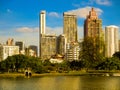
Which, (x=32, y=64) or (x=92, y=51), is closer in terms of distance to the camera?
(x=32, y=64)

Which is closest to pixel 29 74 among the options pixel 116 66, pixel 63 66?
pixel 116 66

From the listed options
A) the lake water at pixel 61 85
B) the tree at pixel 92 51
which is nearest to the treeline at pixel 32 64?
the tree at pixel 92 51

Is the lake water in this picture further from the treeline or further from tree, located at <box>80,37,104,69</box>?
tree, located at <box>80,37,104,69</box>

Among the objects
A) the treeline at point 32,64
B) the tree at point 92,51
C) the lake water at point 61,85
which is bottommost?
the lake water at point 61,85

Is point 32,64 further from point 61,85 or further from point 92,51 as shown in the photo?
point 61,85

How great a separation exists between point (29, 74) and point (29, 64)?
44.9 feet

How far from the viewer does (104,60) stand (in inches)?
4077

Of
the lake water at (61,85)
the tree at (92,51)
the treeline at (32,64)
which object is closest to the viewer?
the lake water at (61,85)

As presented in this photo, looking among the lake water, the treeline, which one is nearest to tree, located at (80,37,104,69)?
the treeline

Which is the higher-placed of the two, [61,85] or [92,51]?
[92,51]

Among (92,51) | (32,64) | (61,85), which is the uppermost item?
(92,51)

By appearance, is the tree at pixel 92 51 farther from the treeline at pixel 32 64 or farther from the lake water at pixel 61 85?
the lake water at pixel 61 85

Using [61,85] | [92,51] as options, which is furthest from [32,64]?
[61,85]

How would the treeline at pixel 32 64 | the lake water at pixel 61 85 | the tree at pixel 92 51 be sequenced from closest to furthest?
the lake water at pixel 61 85
the treeline at pixel 32 64
the tree at pixel 92 51
